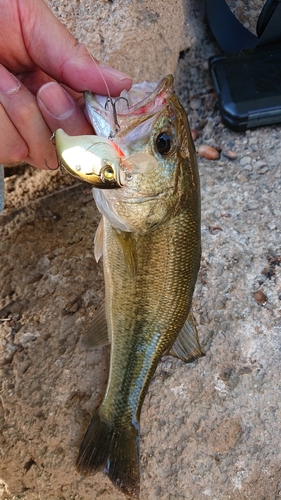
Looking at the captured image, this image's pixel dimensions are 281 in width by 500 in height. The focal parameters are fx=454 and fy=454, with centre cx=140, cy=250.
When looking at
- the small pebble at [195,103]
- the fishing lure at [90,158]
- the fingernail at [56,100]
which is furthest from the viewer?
the small pebble at [195,103]

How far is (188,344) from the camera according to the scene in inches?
76.2

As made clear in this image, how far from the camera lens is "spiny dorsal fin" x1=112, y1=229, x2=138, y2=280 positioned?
1.76 meters

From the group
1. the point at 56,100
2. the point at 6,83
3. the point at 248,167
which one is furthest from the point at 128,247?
the point at 248,167

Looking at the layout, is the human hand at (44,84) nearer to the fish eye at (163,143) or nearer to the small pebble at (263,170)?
the fish eye at (163,143)

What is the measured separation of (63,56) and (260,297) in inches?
55.2

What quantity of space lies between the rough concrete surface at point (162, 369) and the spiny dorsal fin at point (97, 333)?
86mm

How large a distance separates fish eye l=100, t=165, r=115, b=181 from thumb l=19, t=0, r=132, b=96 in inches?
20.2

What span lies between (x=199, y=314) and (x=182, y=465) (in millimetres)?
663

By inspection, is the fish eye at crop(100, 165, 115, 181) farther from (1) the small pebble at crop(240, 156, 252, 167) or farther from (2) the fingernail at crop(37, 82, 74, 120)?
(1) the small pebble at crop(240, 156, 252, 167)

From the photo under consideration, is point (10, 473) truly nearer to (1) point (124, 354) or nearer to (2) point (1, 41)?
(1) point (124, 354)

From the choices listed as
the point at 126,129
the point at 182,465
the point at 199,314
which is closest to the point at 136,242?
the point at 126,129

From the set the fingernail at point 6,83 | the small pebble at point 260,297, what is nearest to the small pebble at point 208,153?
the small pebble at point 260,297

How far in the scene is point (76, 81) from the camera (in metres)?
1.80

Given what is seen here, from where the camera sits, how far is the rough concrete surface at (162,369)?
1.91m
